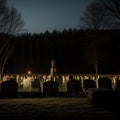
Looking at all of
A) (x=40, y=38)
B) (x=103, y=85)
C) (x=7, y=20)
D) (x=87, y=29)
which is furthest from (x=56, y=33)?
(x=103, y=85)

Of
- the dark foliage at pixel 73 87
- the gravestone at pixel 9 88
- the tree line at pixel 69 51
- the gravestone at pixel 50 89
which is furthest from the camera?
the tree line at pixel 69 51

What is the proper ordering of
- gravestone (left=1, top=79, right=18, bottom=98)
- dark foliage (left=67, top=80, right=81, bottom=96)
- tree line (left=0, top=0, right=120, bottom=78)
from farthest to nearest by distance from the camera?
tree line (left=0, top=0, right=120, bottom=78), dark foliage (left=67, top=80, right=81, bottom=96), gravestone (left=1, top=79, right=18, bottom=98)

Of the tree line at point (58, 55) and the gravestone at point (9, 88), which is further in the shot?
the tree line at point (58, 55)

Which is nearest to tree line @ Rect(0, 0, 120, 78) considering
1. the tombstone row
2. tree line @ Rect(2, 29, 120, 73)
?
tree line @ Rect(2, 29, 120, 73)

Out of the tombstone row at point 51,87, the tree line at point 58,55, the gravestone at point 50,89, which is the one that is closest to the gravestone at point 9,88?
the tombstone row at point 51,87

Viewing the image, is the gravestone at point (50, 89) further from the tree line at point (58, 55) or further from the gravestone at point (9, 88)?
the tree line at point (58, 55)

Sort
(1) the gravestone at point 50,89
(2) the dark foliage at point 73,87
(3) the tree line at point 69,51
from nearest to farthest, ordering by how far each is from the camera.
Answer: (1) the gravestone at point 50,89 → (2) the dark foliage at point 73,87 → (3) the tree line at point 69,51

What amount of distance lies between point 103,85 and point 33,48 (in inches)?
1931

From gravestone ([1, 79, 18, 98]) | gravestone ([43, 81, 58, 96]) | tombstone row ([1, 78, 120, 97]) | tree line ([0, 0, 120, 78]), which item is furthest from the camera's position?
tree line ([0, 0, 120, 78])

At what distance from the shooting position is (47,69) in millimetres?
63312

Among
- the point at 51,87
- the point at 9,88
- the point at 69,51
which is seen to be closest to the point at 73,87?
the point at 51,87

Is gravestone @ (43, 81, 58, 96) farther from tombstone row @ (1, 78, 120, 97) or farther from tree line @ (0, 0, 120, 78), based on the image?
tree line @ (0, 0, 120, 78)

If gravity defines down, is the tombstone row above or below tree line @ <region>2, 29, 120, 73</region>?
below

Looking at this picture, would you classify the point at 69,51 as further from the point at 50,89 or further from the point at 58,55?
the point at 50,89
